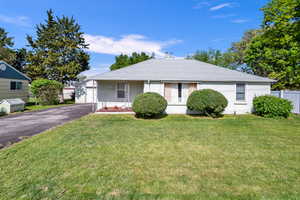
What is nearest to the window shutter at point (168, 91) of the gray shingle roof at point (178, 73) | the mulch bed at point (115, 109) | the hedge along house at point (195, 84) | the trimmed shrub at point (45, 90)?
the hedge along house at point (195, 84)

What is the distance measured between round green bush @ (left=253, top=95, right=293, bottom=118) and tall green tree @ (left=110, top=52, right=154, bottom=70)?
20827mm

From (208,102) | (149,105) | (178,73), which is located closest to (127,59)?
(178,73)

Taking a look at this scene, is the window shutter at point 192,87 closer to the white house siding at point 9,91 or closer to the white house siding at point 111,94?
the white house siding at point 111,94

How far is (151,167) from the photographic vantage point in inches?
143

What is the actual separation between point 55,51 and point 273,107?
2701 centimetres

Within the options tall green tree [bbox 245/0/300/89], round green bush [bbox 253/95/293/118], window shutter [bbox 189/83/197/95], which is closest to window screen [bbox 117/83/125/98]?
window shutter [bbox 189/83/197/95]

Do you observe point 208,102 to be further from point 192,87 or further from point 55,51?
point 55,51

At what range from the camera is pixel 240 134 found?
6457mm

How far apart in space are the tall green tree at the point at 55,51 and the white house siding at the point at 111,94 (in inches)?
483

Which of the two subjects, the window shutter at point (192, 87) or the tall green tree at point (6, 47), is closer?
the window shutter at point (192, 87)

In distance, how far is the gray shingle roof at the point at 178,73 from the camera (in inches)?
437

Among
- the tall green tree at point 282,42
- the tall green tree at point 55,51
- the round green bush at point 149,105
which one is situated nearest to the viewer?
the round green bush at point 149,105

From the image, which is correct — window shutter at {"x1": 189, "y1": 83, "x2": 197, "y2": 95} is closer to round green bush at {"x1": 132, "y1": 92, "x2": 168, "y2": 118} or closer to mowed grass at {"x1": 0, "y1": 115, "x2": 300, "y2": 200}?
round green bush at {"x1": 132, "y1": 92, "x2": 168, "y2": 118}

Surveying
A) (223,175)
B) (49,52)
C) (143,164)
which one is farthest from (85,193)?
(49,52)
